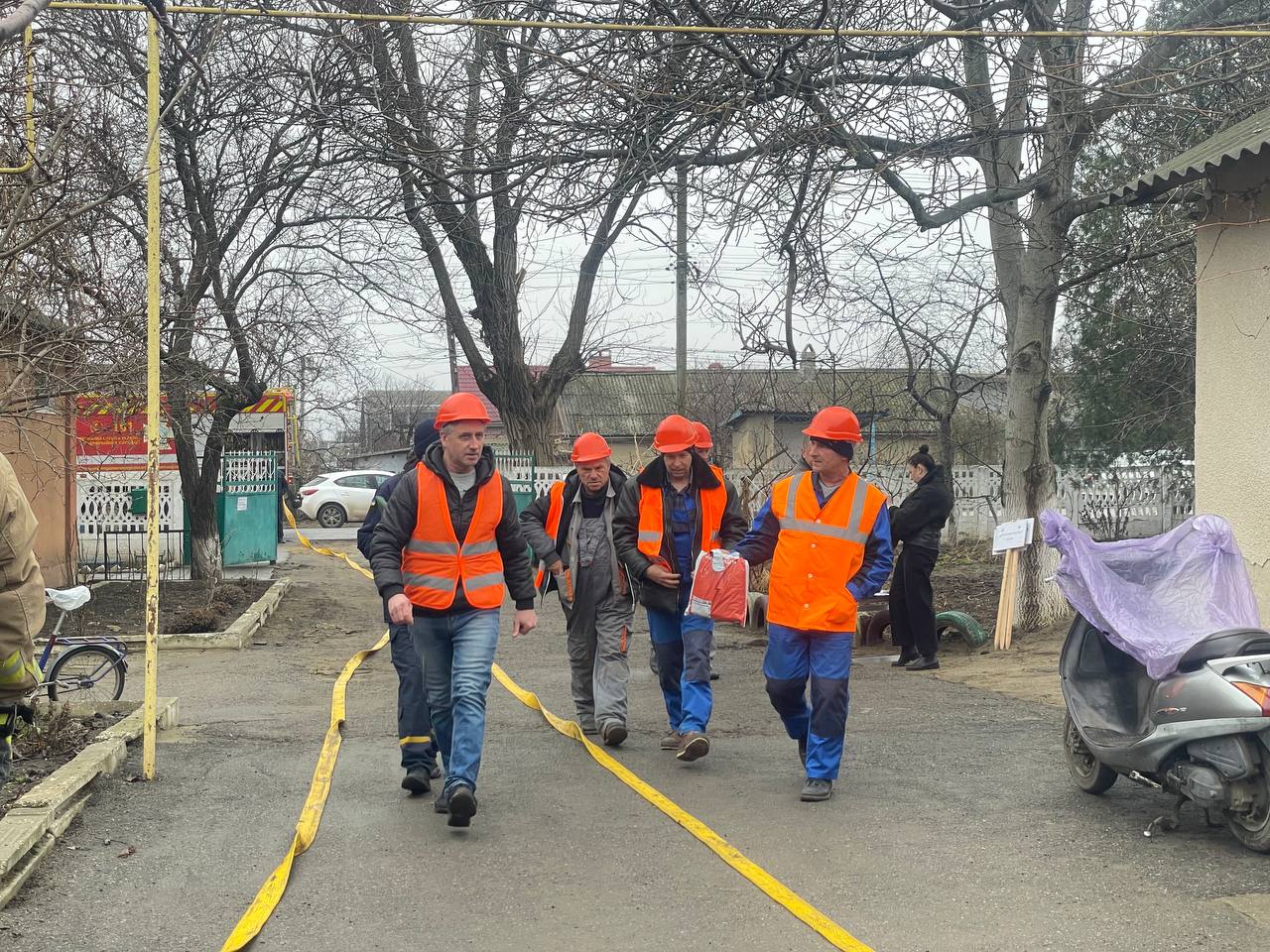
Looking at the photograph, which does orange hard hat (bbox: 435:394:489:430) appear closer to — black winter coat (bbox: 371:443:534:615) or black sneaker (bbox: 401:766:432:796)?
black winter coat (bbox: 371:443:534:615)

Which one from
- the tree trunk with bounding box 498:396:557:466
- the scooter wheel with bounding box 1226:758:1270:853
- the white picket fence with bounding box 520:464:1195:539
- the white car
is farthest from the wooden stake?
the white car

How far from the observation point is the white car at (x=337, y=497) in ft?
122

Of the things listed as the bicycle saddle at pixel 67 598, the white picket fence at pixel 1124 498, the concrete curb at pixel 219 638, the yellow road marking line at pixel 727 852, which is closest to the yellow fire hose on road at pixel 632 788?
the yellow road marking line at pixel 727 852

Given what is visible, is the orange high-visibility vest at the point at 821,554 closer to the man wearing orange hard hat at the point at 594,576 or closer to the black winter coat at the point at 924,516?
the man wearing orange hard hat at the point at 594,576

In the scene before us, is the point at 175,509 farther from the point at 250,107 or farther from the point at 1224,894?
the point at 1224,894

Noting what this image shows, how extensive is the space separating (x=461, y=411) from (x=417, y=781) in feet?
6.29

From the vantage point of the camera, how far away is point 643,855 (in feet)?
18.7

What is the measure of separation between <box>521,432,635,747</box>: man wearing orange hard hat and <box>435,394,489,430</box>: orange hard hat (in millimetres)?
1558

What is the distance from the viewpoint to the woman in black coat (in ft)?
37.6

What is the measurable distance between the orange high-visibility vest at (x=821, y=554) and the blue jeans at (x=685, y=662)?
772 millimetres

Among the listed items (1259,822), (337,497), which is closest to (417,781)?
(1259,822)

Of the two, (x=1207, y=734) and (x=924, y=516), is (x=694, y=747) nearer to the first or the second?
(x=1207, y=734)

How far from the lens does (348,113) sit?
42.4ft

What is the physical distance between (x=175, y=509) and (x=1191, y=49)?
17421mm
